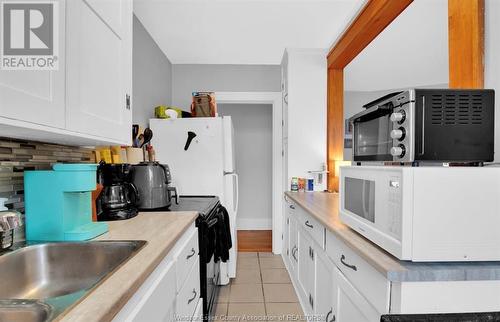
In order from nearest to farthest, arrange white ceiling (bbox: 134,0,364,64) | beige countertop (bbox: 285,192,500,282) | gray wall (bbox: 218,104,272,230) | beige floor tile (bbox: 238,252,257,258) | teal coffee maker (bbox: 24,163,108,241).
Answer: beige countertop (bbox: 285,192,500,282) < teal coffee maker (bbox: 24,163,108,241) < white ceiling (bbox: 134,0,364,64) < beige floor tile (bbox: 238,252,257,258) < gray wall (bbox: 218,104,272,230)

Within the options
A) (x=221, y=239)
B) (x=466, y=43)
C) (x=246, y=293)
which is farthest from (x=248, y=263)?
(x=466, y=43)

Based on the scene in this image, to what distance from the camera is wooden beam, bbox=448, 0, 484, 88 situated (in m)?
1.10

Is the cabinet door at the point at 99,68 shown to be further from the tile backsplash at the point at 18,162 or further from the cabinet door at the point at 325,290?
the cabinet door at the point at 325,290

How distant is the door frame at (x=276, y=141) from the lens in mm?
3359

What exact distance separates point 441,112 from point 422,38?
228cm

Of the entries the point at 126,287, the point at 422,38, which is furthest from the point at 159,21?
the point at 422,38

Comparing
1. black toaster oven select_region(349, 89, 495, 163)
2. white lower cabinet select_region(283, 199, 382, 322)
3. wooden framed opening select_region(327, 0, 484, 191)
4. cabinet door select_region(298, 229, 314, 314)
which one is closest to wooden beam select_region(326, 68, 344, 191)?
wooden framed opening select_region(327, 0, 484, 191)

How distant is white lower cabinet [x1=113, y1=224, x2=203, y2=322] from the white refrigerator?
96 centimetres

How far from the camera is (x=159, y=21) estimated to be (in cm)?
236

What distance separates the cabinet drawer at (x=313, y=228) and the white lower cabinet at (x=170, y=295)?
2.47ft

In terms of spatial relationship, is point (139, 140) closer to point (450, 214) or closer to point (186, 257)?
point (186, 257)

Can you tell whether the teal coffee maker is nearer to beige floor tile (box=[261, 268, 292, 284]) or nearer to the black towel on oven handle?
the black towel on oven handle

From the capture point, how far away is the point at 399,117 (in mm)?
985

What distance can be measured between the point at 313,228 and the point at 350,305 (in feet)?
2.14
